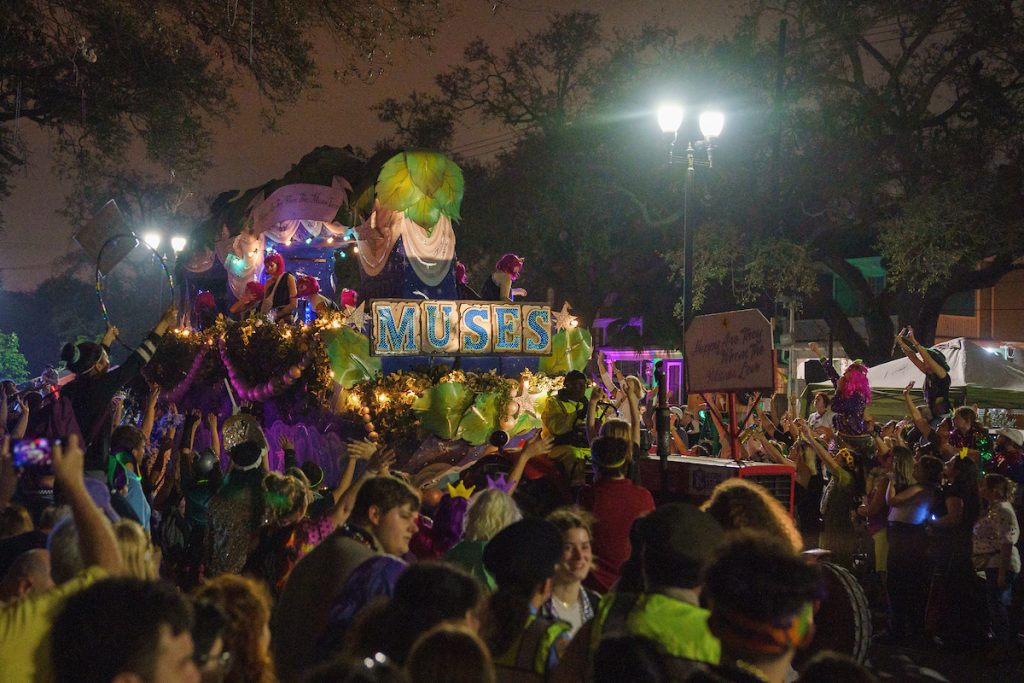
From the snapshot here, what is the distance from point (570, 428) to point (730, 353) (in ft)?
5.35

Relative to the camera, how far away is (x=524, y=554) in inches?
138

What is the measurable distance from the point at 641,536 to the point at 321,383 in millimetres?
11406

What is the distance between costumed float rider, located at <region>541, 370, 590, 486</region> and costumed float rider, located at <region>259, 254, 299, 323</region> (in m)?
7.70

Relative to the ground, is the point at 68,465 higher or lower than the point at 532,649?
higher

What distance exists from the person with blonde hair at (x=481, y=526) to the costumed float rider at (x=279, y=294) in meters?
11.2

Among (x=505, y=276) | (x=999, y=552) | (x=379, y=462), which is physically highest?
(x=505, y=276)

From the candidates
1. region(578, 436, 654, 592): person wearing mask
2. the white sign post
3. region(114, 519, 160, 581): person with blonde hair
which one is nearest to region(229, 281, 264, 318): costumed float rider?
the white sign post

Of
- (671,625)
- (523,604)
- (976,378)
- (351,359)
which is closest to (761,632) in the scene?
(671,625)

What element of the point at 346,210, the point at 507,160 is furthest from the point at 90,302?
the point at 346,210

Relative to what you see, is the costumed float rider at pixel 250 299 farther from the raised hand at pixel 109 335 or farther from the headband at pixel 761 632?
the headband at pixel 761 632

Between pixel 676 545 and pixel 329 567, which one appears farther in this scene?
pixel 329 567

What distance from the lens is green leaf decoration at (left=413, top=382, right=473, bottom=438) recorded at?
42.4 feet

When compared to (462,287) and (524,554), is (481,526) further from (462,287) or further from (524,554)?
(462,287)

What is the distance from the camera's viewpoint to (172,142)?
46.5 feet
